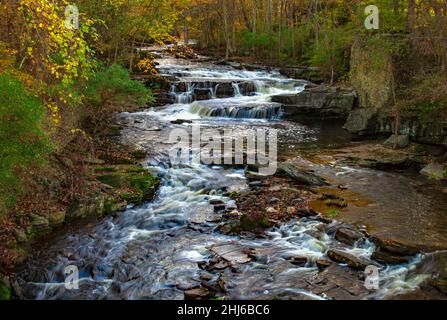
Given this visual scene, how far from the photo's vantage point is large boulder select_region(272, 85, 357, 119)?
2228 centimetres

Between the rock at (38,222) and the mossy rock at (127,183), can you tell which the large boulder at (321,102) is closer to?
the mossy rock at (127,183)

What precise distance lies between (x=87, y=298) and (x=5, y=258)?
191 centimetres

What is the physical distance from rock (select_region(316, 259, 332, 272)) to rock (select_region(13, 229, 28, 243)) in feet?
19.2

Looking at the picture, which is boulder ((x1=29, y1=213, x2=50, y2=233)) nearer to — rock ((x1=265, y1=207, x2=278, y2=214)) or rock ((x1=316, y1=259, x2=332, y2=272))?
rock ((x1=265, y1=207, x2=278, y2=214))

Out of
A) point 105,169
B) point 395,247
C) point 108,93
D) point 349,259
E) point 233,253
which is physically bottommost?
point 233,253

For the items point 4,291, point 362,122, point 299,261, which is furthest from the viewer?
point 362,122

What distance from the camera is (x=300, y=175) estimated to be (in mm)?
13078

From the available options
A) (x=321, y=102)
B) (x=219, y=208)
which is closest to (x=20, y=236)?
(x=219, y=208)

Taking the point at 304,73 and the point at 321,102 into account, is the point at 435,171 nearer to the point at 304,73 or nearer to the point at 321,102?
the point at 321,102

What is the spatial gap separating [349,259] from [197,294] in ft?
9.85

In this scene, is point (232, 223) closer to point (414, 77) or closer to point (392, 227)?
point (392, 227)
